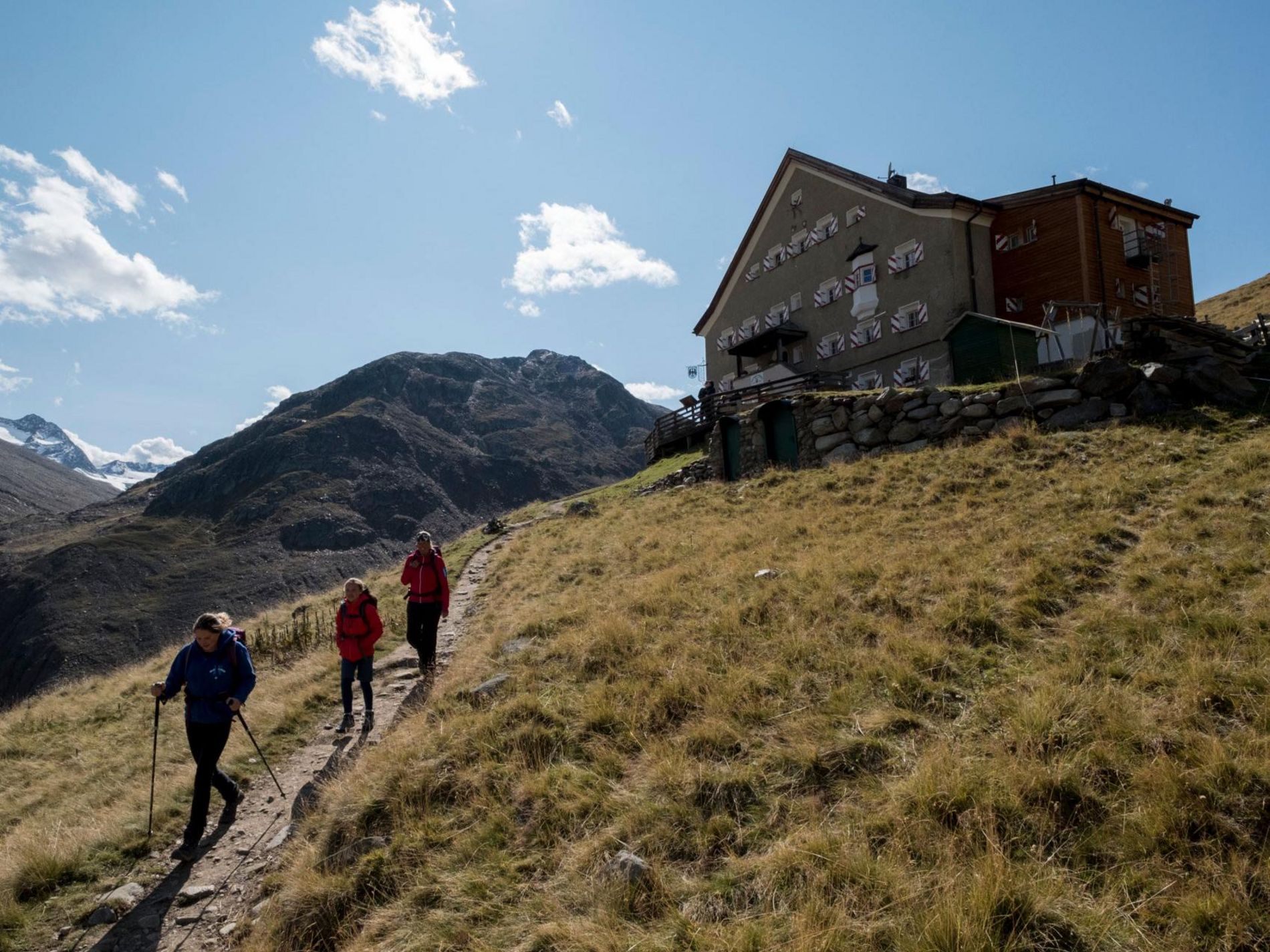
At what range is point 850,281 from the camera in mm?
30016

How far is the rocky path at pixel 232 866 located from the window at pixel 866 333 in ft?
81.7

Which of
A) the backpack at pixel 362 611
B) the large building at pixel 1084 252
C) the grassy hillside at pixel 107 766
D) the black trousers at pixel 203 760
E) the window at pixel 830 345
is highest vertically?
the large building at pixel 1084 252

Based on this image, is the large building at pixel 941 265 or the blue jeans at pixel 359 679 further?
the large building at pixel 941 265

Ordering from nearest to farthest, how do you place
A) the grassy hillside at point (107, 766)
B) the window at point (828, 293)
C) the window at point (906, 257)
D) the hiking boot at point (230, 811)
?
the grassy hillside at point (107, 766), the hiking boot at point (230, 811), the window at point (906, 257), the window at point (828, 293)

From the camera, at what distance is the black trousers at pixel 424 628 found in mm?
10047

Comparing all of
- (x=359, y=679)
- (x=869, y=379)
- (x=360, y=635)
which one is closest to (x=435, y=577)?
(x=360, y=635)

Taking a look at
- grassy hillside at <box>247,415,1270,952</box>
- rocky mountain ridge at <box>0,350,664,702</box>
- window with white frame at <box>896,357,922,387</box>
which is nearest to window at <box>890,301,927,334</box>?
window with white frame at <box>896,357,922,387</box>

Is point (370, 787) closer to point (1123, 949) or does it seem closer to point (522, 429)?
point (1123, 949)

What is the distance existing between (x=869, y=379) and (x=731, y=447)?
9.38 meters

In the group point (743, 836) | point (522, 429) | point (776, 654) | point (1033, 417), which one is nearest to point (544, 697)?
point (776, 654)

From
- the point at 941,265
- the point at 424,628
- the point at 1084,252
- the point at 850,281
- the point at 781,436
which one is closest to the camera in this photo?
the point at 424,628

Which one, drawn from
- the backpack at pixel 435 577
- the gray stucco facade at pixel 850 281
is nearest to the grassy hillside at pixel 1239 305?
the gray stucco facade at pixel 850 281

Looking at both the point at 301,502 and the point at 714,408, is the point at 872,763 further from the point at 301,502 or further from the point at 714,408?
the point at 301,502

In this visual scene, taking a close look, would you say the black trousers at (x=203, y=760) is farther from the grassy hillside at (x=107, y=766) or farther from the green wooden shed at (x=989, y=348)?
the green wooden shed at (x=989, y=348)
